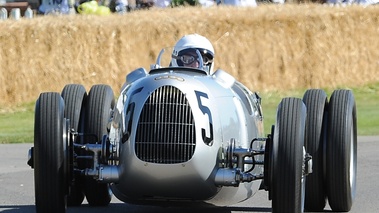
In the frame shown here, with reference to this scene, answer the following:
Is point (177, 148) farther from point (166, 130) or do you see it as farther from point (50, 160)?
point (50, 160)

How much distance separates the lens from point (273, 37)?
23594mm

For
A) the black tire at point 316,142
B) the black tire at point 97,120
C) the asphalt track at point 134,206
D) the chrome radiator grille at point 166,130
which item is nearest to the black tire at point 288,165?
the chrome radiator grille at point 166,130

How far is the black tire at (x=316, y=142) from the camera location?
9.10 meters

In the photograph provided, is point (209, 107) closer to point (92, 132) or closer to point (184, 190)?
point (184, 190)

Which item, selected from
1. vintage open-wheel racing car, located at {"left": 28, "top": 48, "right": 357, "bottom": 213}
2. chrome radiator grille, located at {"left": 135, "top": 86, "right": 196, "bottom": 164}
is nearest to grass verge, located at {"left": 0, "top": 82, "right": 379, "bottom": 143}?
vintage open-wheel racing car, located at {"left": 28, "top": 48, "right": 357, "bottom": 213}

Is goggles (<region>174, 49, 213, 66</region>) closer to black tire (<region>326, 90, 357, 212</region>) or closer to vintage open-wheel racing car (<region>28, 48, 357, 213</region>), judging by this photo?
vintage open-wheel racing car (<region>28, 48, 357, 213</region>)

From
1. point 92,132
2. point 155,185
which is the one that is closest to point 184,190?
point 155,185

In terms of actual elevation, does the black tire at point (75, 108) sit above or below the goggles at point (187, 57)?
below

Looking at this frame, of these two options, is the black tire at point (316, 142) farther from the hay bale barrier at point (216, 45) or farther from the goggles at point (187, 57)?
the hay bale barrier at point (216, 45)

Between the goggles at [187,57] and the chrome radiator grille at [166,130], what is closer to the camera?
the chrome radiator grille at [166,130]

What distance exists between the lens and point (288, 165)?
7.72 meters

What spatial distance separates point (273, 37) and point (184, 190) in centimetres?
1608

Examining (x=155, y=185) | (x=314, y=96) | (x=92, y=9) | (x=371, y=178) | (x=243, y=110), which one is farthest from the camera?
(x=92, y=9)

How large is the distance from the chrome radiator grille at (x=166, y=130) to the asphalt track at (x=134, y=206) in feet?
6.16
